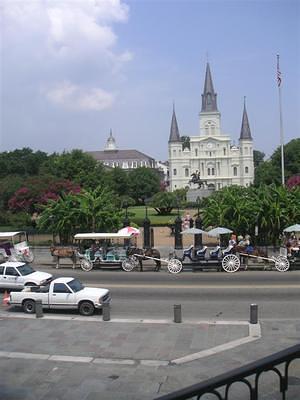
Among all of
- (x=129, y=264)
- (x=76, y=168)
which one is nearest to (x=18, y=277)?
(x=129, y=264)

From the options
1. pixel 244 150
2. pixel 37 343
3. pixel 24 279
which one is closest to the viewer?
pixel 37 343

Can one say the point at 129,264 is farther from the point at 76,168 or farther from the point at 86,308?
the point at 76,168

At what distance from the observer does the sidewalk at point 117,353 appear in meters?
10.7

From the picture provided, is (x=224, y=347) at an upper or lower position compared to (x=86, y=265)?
lower

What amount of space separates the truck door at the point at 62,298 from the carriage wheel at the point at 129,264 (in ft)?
28.2

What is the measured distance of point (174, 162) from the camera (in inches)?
6088

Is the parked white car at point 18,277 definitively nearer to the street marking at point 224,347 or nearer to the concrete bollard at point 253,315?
the concrete bollard at point 253,315

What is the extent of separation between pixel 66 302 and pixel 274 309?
6.89m

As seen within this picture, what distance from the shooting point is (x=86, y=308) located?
17391 millimetres

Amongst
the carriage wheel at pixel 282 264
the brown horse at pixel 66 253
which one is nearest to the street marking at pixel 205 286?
the carriage wheel at pixel 282 264

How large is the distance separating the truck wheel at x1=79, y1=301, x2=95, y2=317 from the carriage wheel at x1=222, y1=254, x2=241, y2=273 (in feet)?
31.3

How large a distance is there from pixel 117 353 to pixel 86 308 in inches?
180

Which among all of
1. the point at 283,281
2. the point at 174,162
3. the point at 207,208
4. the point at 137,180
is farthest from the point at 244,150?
the point at 283,281

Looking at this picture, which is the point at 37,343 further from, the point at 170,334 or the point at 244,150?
the point at 244,150
